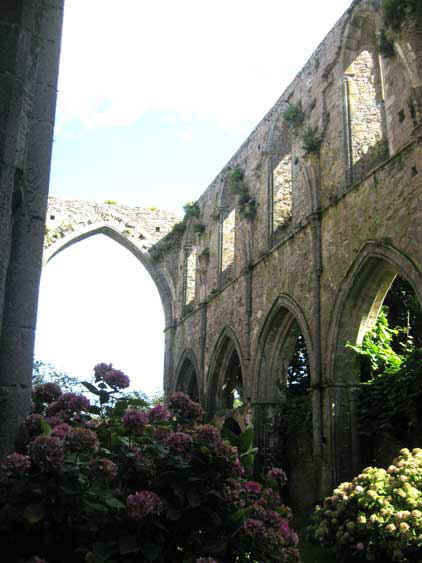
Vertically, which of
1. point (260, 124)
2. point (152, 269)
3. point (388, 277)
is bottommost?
point (388, 277)

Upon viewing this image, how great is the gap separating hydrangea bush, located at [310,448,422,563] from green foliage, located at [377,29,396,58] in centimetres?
582

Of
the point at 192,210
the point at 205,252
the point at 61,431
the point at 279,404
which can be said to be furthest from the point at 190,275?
the point at 61,431

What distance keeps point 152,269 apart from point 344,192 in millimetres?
11489

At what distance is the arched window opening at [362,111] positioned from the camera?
34.2 ft

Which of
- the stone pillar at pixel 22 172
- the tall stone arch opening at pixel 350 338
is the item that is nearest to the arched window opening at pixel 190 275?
the tall stone arch opening at pixel 350 338

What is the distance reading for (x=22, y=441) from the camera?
241 cm

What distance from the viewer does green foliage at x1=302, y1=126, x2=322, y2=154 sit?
461 inches

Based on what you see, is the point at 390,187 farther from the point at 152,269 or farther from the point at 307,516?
the point at 152,269

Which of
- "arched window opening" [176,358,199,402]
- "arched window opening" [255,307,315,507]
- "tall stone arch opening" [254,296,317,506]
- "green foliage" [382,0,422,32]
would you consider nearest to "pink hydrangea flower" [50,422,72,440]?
"green foliage" [382,0,422,32]

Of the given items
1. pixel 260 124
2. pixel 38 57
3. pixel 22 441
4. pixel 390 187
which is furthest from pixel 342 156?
pixel 22 441

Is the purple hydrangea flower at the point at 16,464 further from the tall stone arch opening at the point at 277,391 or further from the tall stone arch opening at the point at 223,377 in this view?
the tall stone arch opening at the point at 223,377

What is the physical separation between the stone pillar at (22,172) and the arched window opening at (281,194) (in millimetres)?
10753

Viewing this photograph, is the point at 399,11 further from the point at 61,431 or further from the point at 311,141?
the point at 61,431

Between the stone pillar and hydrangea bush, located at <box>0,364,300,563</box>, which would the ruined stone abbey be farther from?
hydrangea bush, located at <box>0,364,300,563</box>
